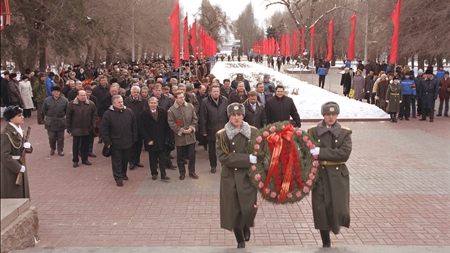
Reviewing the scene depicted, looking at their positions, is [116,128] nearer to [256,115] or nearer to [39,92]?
[256,115]

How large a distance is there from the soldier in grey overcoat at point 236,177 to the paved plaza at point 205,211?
415 mm

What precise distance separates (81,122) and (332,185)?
6556 mm

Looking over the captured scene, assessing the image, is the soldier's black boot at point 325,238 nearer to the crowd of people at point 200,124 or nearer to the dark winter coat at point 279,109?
the crowd of people at point 200,124

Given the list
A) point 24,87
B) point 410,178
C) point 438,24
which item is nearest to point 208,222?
point 410,178

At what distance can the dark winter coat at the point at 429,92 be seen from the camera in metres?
15.4

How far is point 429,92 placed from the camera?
15.4 metres

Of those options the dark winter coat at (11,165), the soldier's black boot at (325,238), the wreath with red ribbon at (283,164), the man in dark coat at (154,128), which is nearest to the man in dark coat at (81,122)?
the man in dark coat at (154,128)

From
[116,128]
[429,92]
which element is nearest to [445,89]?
[429,92]

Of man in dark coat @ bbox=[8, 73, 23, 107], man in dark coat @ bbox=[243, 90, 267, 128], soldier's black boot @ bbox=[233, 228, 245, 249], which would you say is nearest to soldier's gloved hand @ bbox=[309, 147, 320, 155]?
soldier's black boot @ bbox=[233, 228, 245, 249]

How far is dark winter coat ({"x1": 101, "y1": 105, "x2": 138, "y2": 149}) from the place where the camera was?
8258 mm

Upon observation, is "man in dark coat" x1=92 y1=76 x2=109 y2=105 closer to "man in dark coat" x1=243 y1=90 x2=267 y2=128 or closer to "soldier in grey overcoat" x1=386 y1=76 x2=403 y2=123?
"man in dark coat" x1=243 y1=90 x2=267 y2=128

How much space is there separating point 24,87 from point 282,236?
1418cm

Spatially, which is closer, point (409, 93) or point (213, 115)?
point (213, 115)

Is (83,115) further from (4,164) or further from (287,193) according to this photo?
(287,193)
